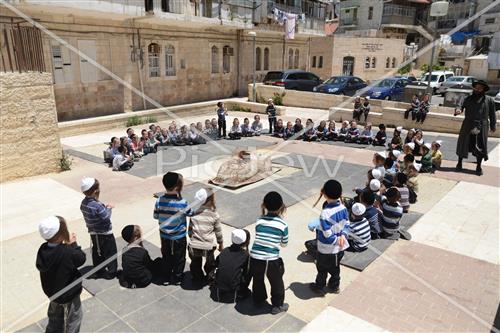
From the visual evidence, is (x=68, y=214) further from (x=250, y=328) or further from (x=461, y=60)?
(x=461, y=60)

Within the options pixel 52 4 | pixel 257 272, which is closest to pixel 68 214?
pixel 257 272

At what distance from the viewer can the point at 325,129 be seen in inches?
574

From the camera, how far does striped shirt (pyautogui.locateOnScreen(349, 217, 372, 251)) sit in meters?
5.73

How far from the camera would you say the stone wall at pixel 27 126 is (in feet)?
30.1

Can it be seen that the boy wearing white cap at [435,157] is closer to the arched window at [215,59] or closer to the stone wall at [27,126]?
the stone wall at [27,126]

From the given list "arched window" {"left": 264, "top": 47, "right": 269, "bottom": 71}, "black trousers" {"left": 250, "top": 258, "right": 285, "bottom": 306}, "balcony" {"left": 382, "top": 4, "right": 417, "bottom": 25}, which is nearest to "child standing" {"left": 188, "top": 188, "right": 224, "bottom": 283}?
"black trousers" {"left": 250, "top": 258, "right": 285, "bottom": 306}

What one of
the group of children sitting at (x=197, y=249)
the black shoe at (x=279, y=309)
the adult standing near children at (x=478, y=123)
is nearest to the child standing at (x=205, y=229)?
the group of children sitting at (x=197, y=249)

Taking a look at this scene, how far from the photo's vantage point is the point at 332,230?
4.69 meters

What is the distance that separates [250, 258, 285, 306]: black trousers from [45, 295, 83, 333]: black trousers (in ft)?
6.10

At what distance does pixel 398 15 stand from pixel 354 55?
758 inches

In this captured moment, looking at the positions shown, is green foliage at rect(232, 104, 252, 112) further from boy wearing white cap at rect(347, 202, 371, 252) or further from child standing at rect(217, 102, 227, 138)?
boy wearing white cap at rect(347, 202, 371, 252)

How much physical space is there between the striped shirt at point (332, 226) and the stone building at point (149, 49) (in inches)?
514

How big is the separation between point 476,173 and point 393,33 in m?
43.5

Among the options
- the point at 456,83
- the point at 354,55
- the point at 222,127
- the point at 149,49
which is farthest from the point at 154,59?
the point at 456,83
